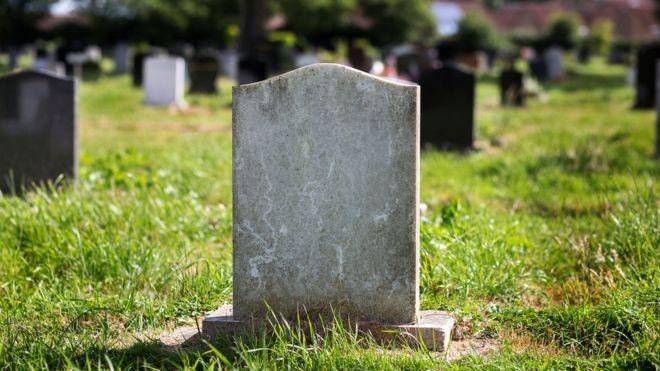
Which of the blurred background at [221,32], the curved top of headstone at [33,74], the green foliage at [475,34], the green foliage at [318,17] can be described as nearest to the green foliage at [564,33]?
the blurred background at [221,32]

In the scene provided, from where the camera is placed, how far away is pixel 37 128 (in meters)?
8.50

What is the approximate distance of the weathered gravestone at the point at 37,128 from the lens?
8.45 m

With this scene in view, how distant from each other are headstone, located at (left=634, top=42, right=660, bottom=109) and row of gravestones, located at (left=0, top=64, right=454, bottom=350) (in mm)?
16211

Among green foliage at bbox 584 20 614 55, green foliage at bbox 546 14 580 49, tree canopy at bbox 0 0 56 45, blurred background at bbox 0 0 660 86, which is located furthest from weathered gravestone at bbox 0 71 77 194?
green foliage at bbox 584 20 614 55

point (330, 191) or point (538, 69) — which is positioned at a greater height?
point (538, 69)

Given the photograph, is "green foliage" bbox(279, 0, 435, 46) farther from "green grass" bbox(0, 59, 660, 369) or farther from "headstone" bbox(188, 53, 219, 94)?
"green grass" bbox(0, 59, 660, 369)

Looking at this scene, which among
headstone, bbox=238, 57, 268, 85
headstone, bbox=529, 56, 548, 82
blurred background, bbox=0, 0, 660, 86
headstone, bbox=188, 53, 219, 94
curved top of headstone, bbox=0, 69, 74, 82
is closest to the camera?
curved top of headstone, bbox=0, 69, 74, 82

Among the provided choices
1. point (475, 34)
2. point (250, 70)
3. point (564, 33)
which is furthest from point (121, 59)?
point (564, 33)

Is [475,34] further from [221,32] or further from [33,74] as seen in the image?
[33,74]

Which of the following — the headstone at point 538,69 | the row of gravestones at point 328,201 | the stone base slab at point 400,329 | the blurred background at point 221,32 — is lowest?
the stone base slab at point 400,329

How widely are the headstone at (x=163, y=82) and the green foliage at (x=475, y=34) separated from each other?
119 feet

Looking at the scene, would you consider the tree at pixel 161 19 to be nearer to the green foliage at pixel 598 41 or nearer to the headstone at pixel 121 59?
the headstone at pixel 121 59

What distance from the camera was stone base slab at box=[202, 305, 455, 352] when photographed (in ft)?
14.6

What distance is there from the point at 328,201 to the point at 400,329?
65cm
